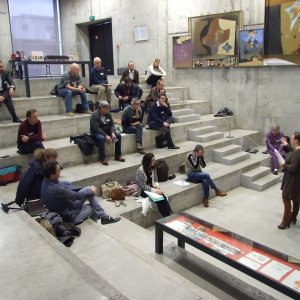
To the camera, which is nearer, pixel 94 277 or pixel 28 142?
pixel 94 277

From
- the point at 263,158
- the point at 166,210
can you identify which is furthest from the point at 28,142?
the point at 263,158

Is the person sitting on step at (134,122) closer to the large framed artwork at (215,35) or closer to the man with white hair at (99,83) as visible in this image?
the man with white hair at (99,83)

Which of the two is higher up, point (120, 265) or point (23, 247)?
point (23, 247)

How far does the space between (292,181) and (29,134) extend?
421cm

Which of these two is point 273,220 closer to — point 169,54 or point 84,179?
point 84,179

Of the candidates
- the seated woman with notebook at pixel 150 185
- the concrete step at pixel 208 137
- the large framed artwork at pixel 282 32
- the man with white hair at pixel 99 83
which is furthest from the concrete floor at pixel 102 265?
the large framed artwork at pixel 282 32

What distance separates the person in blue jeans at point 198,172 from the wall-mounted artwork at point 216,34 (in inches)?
156

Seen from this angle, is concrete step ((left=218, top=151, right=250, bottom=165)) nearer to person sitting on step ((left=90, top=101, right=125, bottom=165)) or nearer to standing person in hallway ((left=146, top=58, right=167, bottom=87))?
person sitting on step ((left=90, top=101, right=125, bottom=165))

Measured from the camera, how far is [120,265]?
10.9 ft

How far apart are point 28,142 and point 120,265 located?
10.2 feet

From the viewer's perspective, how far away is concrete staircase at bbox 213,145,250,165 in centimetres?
761

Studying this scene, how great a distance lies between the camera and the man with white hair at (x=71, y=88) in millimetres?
7418

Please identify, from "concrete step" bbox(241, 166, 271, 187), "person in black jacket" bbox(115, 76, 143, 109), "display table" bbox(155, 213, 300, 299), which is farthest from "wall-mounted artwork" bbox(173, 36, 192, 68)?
"display table" bbox(155, 213, 300, 299)

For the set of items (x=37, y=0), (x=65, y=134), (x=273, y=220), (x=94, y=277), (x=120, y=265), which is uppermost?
(x=37, y=0)
